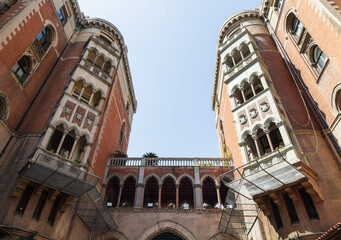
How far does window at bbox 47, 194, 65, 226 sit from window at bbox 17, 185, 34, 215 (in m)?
1.60

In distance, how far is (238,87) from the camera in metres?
20.2

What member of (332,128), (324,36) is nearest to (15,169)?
(332,128)

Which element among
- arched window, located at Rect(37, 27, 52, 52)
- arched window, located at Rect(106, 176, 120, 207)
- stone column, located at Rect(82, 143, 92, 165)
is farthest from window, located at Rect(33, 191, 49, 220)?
arched window, located at Rect(37, 27, 52, 52)

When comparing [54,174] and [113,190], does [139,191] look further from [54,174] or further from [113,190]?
[54,174]

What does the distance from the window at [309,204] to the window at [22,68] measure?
20008 millimetres

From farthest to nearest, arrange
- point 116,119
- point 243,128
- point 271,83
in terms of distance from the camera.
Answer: point 116,119 → point 271,83 → point 243,128

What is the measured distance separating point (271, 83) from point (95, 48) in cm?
1678

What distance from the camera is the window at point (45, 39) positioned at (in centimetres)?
2113

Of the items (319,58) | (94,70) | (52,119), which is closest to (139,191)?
(52,119)

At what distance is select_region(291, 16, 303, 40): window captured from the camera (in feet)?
65.1

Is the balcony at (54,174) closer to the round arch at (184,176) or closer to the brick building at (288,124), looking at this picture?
the round arch at (184,176)

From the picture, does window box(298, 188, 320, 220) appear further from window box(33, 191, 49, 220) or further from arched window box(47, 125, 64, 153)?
arched window box(47, 125, 64, 153)

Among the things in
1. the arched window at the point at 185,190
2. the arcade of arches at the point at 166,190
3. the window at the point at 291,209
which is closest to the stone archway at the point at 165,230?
the arcade of arches at the point at 166,190

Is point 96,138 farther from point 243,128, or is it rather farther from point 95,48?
point 243,128
